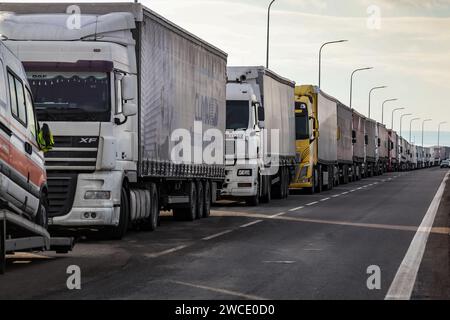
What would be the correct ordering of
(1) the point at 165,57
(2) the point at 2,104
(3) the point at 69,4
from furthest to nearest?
(1) the point at 165,57 < (3) the point at 69,4 < (2) the point at 2,104

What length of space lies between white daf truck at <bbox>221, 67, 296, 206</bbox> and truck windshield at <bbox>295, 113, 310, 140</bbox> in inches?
186

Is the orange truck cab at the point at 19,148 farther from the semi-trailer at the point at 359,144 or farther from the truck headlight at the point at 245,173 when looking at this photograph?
the semi-trailer at the point at 359,144

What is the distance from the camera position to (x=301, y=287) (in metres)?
10.5

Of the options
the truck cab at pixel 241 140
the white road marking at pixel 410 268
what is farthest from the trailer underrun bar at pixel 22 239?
the truck cab at pixel 241 140

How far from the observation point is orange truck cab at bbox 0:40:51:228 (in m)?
11.6

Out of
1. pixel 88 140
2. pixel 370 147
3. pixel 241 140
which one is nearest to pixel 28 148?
pixel 88 140

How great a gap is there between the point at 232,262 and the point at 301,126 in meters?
25.8

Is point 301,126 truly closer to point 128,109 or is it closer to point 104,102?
point 128,109

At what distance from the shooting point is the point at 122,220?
56.1 ft

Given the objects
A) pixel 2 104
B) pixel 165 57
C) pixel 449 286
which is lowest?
pixel 449 286

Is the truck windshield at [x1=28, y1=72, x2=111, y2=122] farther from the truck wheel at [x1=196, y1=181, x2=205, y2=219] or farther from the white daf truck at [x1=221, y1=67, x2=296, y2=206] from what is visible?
the white daf truck at [x1=221, y1=67, x2=296, y2=206]
